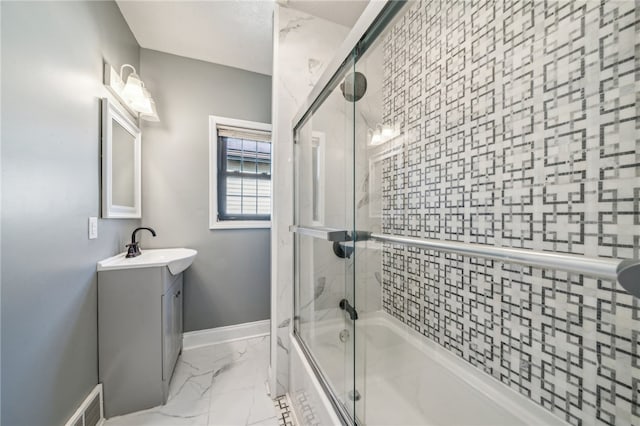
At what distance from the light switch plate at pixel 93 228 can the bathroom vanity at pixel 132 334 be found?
0.53 feet

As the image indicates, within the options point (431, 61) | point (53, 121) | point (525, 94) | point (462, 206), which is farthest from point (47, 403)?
point (431, 61)

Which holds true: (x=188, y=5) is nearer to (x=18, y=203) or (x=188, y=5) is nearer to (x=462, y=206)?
(x=18, y=203)

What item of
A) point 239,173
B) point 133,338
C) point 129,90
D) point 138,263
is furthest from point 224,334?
point 129,90

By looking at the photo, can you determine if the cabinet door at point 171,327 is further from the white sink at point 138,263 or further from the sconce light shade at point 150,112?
the sconce light shade at point 150,112

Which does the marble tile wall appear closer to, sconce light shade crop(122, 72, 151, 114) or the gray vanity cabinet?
the gray vanity cabinet

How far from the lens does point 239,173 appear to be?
229 centimetres

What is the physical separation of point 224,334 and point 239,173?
1.50m

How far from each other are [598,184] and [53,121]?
2.13 meters

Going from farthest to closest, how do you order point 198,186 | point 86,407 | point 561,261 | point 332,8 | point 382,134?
point 198,186 → point 332,8 → point 382,134 → point 86,407 → point 561,261

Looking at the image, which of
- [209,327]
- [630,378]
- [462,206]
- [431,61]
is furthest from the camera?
[209,327]

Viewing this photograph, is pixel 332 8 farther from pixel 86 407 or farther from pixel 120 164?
pixel 86 407

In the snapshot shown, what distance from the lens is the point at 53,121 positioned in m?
0.99

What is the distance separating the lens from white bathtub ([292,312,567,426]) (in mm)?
979

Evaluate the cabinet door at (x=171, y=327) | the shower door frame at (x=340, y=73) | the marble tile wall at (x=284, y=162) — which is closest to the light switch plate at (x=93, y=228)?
the cabinet door at (x=171, y=327)
